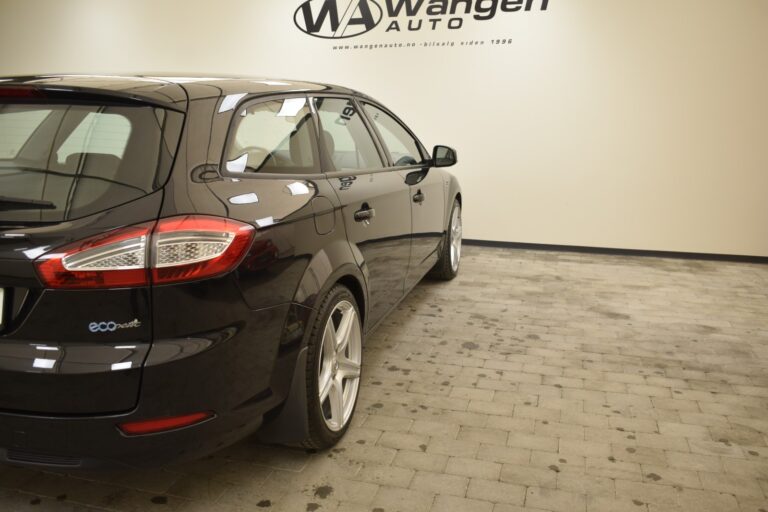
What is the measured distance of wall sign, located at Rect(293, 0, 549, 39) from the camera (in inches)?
229

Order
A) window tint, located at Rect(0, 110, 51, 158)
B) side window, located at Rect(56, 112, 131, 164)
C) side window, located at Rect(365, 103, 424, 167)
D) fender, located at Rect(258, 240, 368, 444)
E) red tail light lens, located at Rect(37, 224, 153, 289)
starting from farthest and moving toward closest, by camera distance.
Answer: side window, located at Rect(365, 103, 424, 167) → fender, located at Rect(258, 240, 368, 444) → window tint, located at Rect(0, 110, 51, 158) → side window, located at Rect(56, 112, 131, 164) → red tail light lens, located at Rect(37, 224, 153, 289)

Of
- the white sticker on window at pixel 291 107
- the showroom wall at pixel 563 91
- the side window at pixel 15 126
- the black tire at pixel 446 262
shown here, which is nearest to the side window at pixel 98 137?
the side window at pixel 15 126

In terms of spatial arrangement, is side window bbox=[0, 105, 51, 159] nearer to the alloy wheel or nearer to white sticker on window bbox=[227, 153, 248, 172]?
white sticker on window bbox=[227, 153, 248, 172]

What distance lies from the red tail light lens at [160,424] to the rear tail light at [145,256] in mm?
367

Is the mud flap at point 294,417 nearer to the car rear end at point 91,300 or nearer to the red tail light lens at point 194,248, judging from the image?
the car rear end at point 91,300

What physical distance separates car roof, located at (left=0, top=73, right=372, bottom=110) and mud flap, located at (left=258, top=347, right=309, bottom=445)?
0.88m

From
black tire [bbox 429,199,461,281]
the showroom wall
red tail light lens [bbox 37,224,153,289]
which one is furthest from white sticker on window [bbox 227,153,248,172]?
the showroom wall

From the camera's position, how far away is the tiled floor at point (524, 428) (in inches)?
81.0

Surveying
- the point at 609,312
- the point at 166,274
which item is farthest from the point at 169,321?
the point at 609,312

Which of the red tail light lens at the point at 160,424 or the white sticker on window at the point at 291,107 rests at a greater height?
the white sticker on window at the point at 291,107

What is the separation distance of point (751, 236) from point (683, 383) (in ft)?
10.9

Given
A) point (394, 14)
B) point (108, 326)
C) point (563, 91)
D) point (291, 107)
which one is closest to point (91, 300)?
point (108, 326)

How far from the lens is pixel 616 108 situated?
222 inches

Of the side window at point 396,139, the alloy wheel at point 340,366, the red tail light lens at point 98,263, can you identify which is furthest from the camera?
the side window at point 396,139
